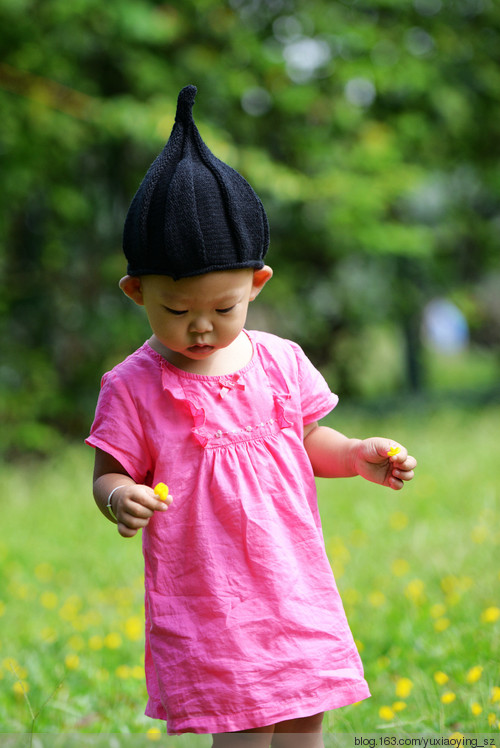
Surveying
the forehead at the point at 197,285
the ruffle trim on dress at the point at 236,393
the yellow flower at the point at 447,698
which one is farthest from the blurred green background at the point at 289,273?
the forehead at the point at 197,285

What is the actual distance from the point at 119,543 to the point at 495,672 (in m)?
2.93

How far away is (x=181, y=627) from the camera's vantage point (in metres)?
1.92

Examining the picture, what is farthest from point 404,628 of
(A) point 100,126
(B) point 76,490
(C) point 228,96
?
(C) point 228,96

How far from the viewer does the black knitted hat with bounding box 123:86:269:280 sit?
179 cm

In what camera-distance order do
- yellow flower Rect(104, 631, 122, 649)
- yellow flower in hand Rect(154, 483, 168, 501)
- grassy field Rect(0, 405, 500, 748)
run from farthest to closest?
yellow flower Rect(104, 631, 122, 649)
grassy field Rect(0, 405, 500, 748)
yellow flower in hand Rect(154, 483, 168, 501)

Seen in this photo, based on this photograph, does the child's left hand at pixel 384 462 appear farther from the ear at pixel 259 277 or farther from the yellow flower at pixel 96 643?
the yellow flower at pixel 96 643

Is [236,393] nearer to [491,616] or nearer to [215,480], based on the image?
[215,480]

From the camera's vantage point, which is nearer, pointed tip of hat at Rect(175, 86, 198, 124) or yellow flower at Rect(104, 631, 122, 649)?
pointed tip of hat at Rect(175, 86, 198, 124)

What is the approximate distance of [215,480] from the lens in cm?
192

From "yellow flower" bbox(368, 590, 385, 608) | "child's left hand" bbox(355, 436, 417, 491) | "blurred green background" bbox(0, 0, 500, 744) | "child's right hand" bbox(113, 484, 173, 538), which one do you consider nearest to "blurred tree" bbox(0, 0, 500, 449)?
"blurred green background" bbox(0, 0, 500, 744)

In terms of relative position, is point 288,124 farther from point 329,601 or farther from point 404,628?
point 329,601

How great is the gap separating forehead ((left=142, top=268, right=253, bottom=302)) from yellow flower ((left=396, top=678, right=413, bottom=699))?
63.1 inches

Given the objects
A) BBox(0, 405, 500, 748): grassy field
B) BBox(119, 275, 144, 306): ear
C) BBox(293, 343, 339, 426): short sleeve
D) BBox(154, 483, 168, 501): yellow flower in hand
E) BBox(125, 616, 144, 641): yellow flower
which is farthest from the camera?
BBox(125, 616, 144, 641): yellow flower

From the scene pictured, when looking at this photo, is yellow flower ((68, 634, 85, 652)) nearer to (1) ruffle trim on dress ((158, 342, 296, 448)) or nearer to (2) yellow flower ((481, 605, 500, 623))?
(2) yellow flower ((481, 605, 500, 623))
